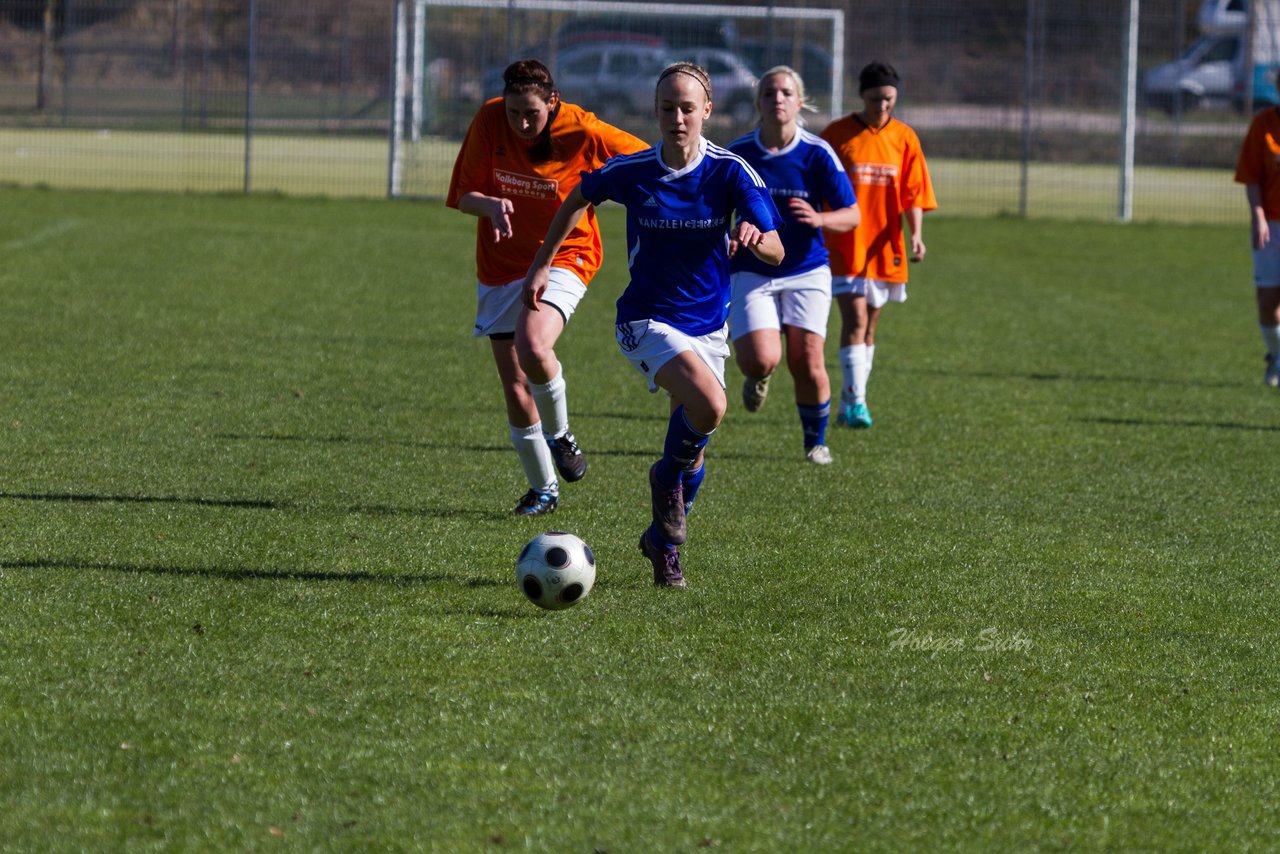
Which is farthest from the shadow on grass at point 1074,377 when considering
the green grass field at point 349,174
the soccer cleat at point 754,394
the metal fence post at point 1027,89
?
the green grass field at point 349,174

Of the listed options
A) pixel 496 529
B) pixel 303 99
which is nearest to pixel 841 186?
pixel 496 529

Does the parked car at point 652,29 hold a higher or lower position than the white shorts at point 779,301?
higher

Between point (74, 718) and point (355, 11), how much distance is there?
22.3 metres

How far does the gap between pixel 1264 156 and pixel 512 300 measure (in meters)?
5.78

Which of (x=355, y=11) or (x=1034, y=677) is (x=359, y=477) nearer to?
(x=1034, y=677)

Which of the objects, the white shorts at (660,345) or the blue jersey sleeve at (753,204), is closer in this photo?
the blue jersey sleeve at (753,204)

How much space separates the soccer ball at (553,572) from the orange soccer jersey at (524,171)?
1917 mm

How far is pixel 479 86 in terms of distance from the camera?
78.2ft

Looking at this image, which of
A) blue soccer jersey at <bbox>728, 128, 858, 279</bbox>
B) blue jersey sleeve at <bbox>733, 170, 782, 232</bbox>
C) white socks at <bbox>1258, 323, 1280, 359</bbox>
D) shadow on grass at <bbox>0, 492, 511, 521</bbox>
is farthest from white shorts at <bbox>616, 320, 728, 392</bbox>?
white socks at <bbox>1258, 323, 1280, 359</bbox>

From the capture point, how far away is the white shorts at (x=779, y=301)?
324 inches

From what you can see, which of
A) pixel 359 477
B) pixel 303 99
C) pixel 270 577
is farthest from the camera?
pixel 303 99

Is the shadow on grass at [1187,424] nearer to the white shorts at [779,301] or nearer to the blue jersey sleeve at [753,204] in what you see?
the white shorts at [779,301]

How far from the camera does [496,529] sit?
689cm

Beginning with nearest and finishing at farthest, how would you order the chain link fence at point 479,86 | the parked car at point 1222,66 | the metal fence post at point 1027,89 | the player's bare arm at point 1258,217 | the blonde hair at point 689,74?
the blonde hair at point 689,74
the player's bare arm at point 1258,217
the metal fence post at point 1027,89
the chain link fence at point 479,86
the parked car at point 1222,66
